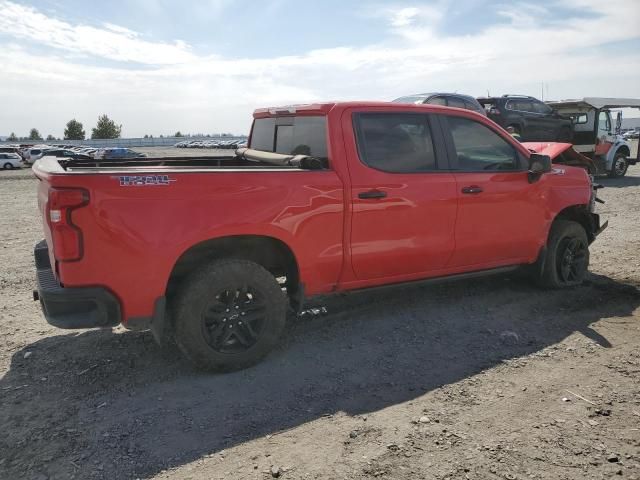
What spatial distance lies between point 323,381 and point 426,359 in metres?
0.87

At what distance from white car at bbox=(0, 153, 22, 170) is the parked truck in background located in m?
30.6

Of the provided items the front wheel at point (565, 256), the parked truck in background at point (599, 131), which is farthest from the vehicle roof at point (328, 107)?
the parked truck in background at point (599, 131)

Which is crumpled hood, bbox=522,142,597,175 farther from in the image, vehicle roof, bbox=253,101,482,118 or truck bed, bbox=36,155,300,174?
truck bed, bbox=36,155,300,174

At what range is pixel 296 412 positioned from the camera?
10.9ft

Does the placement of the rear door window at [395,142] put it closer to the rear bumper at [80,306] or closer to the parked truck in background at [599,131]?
the rear bumper at [80,306]

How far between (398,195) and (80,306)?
249 centimetres

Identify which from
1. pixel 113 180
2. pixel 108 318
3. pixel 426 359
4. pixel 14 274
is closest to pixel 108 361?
pixel 108 318

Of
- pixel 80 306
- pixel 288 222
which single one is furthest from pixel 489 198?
pixel 80 306

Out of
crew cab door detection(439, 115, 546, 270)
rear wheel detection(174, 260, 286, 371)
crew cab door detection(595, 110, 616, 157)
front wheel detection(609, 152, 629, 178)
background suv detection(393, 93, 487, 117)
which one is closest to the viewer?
rear wheel detection(174, 260, 286, 371)

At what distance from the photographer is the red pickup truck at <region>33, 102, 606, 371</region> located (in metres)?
3.32

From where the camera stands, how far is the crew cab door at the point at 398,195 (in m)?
4.21

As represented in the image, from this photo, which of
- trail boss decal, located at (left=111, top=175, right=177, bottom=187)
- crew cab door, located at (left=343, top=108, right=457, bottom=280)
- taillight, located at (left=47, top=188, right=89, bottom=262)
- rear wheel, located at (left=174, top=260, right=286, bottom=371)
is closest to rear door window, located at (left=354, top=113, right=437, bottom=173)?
crew cab door, located at (left=343, top=108, right=457, bottom=280)

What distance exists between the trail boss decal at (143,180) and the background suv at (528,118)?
13.8 metres

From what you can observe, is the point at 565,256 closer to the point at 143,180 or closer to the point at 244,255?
the point at 244,255
